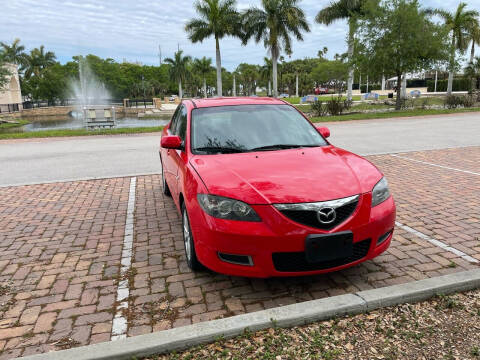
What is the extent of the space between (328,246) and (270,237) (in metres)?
0.47

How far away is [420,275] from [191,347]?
224 centimetres

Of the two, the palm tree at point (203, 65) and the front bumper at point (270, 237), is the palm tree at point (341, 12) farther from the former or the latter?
the palm tree at point (203, 65)

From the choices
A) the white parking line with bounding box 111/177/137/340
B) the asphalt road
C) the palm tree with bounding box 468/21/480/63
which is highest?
the palm tree with bounding box 468/21/480/63

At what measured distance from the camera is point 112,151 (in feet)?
38.5

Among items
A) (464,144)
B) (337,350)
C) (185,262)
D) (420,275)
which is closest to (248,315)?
(337,350)

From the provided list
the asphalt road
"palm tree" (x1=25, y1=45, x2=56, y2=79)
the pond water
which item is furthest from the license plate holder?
"palm tree" (x1=25, y1=45, x2=56, y2=79)

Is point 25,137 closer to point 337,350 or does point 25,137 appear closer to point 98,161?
point 98,161

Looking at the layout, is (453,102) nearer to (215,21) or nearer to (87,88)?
(215,21)

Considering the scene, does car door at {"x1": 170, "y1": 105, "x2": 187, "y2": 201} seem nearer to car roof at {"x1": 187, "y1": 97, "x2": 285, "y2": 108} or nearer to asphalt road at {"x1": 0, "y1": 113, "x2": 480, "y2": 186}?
car roof at {"x1": 187, "y1": 97, "x2": 285, "y2": 108}

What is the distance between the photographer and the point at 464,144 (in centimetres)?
1095

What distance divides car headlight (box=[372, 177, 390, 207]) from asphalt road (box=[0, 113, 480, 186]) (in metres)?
6.02

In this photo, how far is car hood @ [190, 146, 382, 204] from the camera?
3.11m

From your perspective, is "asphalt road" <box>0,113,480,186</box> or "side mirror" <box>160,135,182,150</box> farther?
"asphalt road" <box>0,113,480,186</box>

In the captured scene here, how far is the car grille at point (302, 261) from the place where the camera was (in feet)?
9.96
